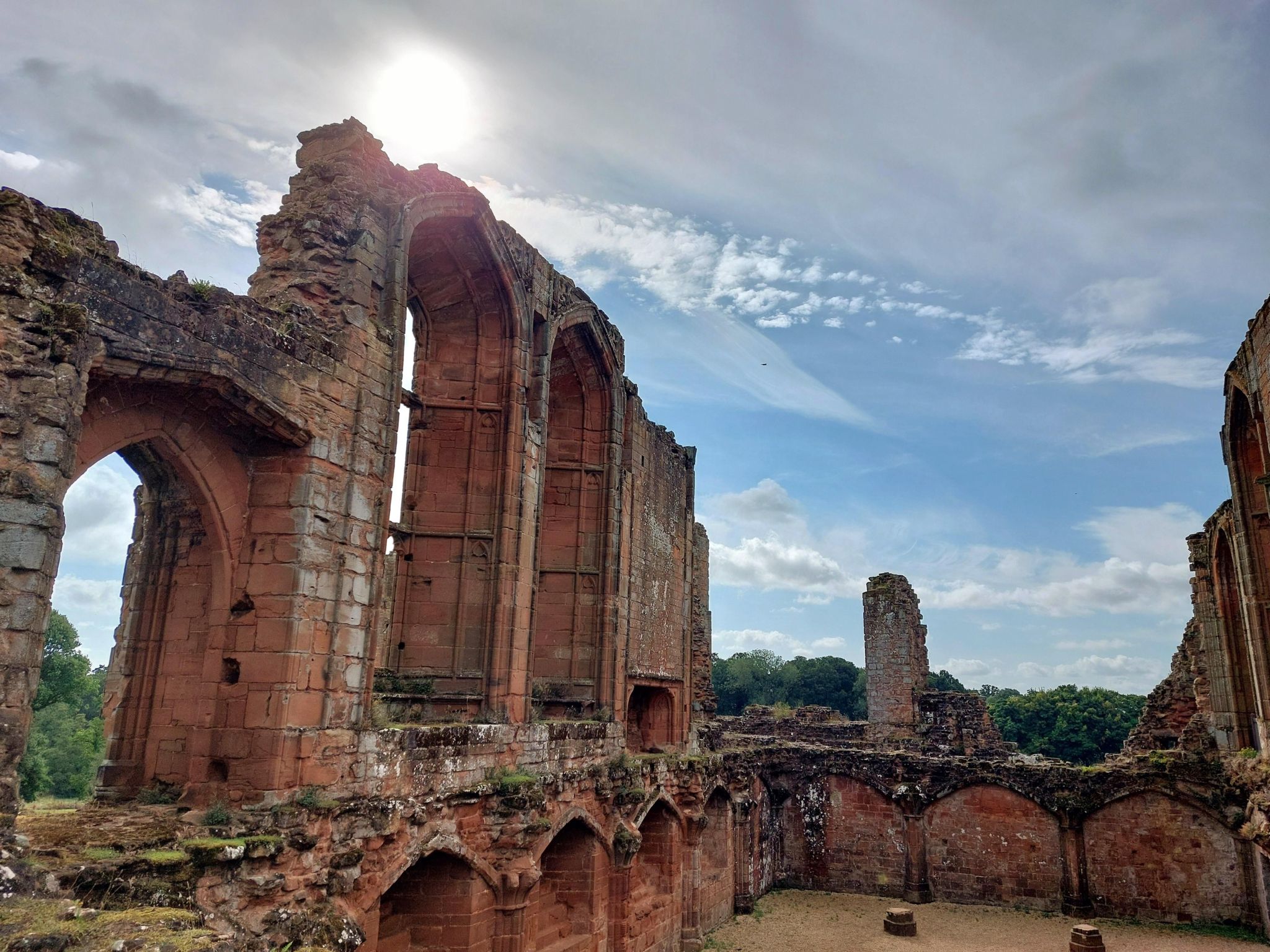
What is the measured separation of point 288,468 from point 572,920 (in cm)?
730

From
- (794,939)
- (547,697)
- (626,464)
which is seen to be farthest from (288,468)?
(794,939)

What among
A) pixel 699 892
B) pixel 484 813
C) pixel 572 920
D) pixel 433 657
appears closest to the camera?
pixel 484 813

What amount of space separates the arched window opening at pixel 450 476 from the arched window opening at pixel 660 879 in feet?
16.2

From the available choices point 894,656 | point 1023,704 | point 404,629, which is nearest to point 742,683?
point 1023,704

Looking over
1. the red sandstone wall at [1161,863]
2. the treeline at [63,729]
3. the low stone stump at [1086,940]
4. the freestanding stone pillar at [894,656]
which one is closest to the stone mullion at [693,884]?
the low stone stump at [1086,940]

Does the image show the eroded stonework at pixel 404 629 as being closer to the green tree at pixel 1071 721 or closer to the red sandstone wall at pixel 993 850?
the red sandstone wall at pixel 993 850

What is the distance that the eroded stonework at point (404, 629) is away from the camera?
593cm

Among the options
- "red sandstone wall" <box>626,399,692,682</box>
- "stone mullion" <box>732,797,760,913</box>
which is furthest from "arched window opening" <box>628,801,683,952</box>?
"stone mullion" <box>732,797,760,913</box>

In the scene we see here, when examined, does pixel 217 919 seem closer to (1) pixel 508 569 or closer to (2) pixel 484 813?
(2) pixel 484 813

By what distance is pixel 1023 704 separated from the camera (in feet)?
153

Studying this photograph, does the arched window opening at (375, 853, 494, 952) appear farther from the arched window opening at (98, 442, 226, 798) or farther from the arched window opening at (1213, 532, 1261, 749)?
the arched window opening at (1213, 532, 1261, 749)

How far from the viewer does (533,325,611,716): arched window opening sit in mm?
13250

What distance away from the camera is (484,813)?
9242 mm

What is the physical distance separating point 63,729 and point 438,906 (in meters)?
31.8
